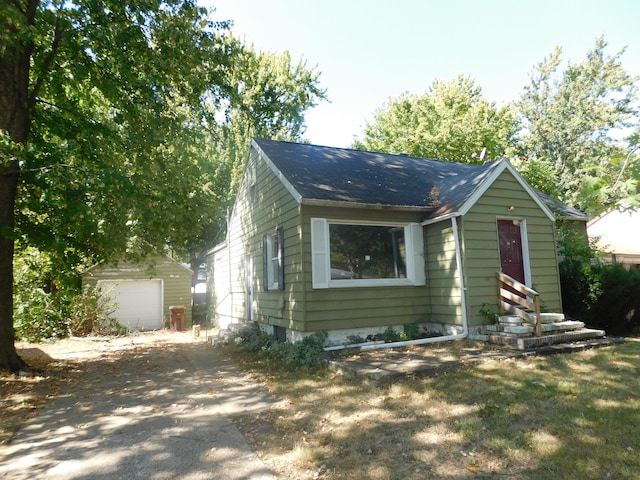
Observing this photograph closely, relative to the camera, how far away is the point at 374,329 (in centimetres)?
891

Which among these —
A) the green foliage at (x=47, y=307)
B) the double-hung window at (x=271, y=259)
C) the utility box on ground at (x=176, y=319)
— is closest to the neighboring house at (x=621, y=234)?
the double-hung window at (x=271, y=259)

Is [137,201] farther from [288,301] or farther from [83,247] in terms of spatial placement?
[288,301]

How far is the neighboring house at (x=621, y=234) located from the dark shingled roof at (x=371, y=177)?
16.2 m

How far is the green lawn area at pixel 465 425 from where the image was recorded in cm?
337

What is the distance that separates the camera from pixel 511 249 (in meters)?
9.43

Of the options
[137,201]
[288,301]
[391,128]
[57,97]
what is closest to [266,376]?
[288,301]

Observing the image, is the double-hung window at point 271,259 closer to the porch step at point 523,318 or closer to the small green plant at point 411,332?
the small green plant at point 411,332


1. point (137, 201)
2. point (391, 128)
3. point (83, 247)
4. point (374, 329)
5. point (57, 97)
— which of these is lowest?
point (374, 329)

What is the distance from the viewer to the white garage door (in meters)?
17.7

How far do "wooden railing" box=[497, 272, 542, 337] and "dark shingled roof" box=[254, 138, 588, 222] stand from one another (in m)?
1.99

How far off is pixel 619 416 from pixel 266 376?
5099mm

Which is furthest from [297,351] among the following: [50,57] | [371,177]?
[50,57]

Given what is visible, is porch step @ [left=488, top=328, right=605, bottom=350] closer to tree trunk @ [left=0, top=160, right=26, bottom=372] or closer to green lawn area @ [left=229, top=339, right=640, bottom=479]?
A: green lawn area @ [left=229, top=339, right=640, bottom=479]

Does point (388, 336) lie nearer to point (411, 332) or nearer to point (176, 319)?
point (411, 332)
